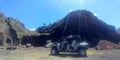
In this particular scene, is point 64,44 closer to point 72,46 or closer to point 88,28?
point 72,46

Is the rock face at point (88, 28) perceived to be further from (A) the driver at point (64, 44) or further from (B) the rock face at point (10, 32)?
(A) the driver at point (64, 44)

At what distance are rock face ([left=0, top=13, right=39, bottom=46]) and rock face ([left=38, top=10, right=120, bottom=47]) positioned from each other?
747 cm

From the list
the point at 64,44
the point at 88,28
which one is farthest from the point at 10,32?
the point at 64,44

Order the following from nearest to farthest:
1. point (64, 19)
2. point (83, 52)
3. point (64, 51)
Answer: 1. point (83, 52)
2. point (64, 51)
3. point (64, 19)

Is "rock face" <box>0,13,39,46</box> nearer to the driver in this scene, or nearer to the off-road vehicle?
the off-road vehicle

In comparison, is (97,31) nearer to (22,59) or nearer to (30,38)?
(30,38)

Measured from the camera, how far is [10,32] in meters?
51.2

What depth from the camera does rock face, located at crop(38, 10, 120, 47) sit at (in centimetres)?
5053

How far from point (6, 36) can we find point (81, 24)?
608 inches

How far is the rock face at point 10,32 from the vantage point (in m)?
49.1

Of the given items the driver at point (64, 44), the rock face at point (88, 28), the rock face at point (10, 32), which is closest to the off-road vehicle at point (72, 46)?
the driver at point (64, 44)

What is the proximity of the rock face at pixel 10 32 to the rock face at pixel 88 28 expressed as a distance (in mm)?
7466

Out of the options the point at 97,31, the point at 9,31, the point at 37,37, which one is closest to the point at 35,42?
the point at 37,37

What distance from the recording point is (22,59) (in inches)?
995
